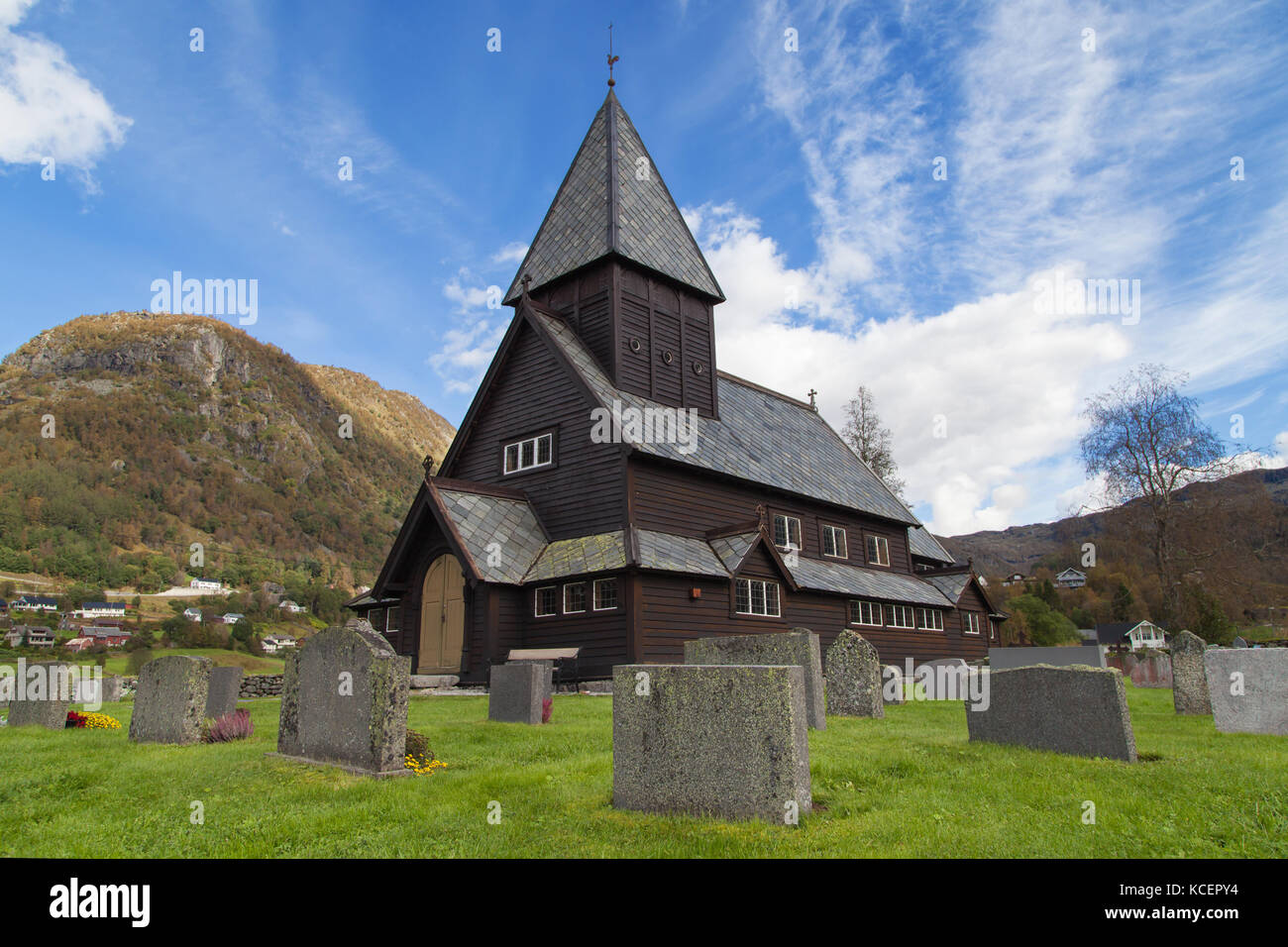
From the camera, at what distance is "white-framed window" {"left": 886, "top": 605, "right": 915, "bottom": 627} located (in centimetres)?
3175

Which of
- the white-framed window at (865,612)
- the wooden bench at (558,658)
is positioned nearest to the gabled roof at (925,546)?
the white-framed window at (865,612)

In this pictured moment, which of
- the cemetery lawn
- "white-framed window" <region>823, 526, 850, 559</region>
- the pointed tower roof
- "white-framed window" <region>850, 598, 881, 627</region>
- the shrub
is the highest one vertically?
the pointed tower roof

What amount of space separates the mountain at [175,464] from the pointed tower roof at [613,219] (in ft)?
327

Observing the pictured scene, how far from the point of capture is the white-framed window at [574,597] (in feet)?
72.1

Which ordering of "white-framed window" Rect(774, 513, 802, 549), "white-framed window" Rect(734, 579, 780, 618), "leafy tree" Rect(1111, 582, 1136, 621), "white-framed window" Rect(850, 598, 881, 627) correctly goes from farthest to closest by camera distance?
"leafy tree" Rect(1111, 582, 1136, 621) → "white-framed window" Rect(850, 598, 881, 627) → "white-framed window" Rect(774, 513, 802, 549) → "white-framed window" Rect(734, 579, 780, 618)

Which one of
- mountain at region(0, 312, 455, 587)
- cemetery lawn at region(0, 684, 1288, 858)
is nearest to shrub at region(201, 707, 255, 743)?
cemetery lawn at region(0, 684, 1288, 858)

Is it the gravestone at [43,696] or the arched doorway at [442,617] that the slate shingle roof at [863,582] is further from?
the gravestone at [43,696]

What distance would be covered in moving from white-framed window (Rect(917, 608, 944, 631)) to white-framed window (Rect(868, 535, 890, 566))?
2.62 m

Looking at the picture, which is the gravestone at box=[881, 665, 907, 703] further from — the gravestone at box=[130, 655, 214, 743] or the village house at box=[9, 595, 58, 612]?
the village house at box=[9, 595, 58, 612]

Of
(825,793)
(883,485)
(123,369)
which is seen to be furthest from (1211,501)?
(123,369)

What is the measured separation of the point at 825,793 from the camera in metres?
6.64
